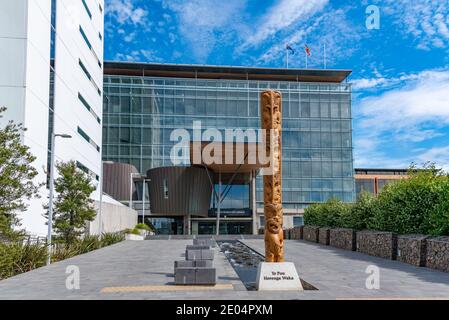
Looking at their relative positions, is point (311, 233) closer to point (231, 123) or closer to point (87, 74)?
point (87, 74)

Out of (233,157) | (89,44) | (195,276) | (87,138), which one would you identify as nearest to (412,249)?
(195,276)

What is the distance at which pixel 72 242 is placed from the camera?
25.3 m

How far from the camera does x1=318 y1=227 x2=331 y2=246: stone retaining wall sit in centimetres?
2922

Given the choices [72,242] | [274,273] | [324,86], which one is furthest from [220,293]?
[324,86]

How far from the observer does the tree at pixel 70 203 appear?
25219 millimetres

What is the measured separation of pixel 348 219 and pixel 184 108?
148ft

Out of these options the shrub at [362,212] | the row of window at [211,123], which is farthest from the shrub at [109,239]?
the row of window at [211,123]

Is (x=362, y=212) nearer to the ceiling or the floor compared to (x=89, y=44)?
nearer to the floor

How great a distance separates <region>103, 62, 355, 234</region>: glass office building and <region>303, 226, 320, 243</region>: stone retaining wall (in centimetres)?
2976

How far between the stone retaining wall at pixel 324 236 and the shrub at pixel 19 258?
18.3 metres

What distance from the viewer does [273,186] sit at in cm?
1127

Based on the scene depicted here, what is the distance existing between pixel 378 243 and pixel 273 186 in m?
10.8

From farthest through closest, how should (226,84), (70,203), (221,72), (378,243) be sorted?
(221,72), (226,84), (70,203), (378,243)

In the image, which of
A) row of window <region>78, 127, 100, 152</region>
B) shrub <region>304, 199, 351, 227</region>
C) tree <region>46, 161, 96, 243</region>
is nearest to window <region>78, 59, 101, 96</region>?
row of window <region>78, 127, 100, 152</region>
